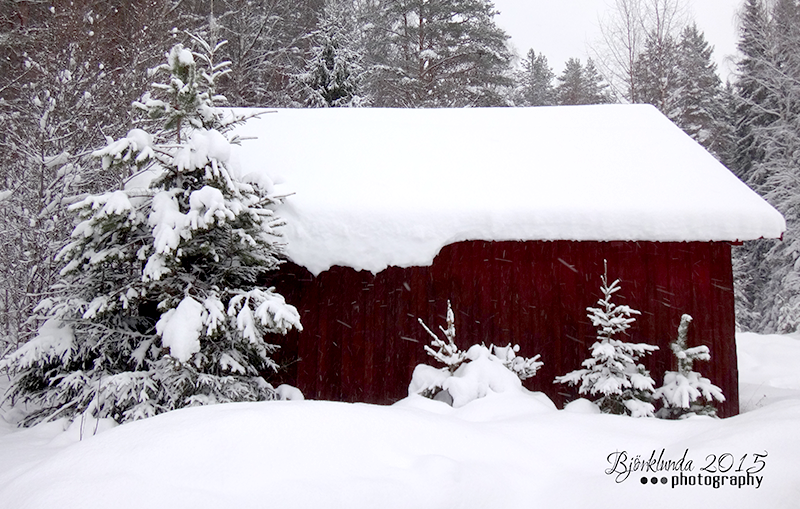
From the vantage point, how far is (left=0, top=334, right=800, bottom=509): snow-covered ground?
2094 mm

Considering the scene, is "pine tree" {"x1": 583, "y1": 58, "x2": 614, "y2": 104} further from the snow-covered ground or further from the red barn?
the snow-covered ground

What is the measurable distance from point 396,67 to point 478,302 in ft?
45.1

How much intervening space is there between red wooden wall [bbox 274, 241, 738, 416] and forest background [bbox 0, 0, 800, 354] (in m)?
4.35

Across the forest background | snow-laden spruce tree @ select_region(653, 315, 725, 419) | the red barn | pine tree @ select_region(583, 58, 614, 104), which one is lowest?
snow-laden spruce tree @ select_region(653, 315, 725, 419)

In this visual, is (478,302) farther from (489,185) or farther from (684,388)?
(684,388)

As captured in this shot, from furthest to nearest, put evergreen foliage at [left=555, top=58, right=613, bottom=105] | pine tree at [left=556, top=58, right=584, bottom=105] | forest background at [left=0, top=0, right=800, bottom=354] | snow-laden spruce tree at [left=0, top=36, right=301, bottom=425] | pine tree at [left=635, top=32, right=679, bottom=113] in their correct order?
pine tree at [left=556, top=58, right=584, bottom=105], evergreen foliage at [left=555, top=58, right=613, bottom=105], pine tree at [left=635, top=32, right=679, bottom=113], forest background at [left=0, top=0, right=800, bottom=354], snow-laden spruce tree at [left=0, top=36, right=301, bottom=425]

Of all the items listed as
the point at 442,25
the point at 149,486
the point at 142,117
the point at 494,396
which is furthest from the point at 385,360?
the point at 442,25

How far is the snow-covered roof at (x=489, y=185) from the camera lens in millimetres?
5449

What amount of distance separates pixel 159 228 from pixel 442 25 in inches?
630

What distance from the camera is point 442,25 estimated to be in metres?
17.5

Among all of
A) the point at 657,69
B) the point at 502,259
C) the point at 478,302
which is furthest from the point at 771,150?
the point at 478,302

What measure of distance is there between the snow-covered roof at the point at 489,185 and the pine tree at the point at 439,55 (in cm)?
1000

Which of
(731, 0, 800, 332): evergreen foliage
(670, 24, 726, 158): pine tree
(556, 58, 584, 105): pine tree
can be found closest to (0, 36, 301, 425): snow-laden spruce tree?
(731, 0, 800, 332): evergreen foliage

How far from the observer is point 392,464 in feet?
7.96
